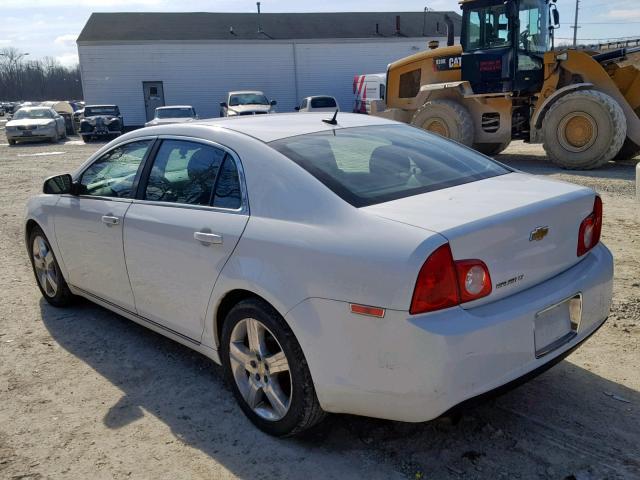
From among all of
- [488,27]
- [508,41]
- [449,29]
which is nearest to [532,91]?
[508,41]

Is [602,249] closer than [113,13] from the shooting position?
Yes

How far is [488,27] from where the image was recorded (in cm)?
1195

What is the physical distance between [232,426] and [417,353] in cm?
131

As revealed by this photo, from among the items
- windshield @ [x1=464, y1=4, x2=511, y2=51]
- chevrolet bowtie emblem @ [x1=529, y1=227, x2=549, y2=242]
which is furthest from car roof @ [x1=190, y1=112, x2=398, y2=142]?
windshield @ [x1=464, y1=4, x2=511, y2=51]

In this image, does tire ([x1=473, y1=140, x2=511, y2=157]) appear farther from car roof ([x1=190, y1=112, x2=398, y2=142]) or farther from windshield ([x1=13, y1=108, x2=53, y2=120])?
windshield ([x1=13, y1=108, x2=53, y2=120])

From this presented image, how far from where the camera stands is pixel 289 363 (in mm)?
2754

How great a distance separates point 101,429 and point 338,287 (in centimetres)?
165

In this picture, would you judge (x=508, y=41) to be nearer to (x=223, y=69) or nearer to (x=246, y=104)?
(x=246, y=104)

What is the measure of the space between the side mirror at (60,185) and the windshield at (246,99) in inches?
842

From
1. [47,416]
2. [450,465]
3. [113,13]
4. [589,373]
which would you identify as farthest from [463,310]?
[113,13]

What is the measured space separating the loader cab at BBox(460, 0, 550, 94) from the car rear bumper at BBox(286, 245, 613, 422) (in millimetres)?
10211

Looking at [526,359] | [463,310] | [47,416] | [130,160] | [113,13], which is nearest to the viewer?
[463,310]

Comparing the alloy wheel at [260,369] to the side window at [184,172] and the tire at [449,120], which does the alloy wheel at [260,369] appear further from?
the tire at [449,120]

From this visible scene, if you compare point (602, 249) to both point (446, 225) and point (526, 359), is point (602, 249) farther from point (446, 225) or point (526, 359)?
point (446, 225)
